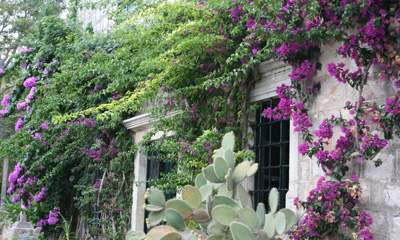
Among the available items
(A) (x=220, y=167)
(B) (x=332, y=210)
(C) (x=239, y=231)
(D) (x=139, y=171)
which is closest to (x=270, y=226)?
(C) (x=239, y=231)

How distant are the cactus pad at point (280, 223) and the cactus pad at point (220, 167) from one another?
0.50 m

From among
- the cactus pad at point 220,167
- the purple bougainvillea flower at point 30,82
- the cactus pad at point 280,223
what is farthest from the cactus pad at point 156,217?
the purple bougainvillea flower at point 30,82

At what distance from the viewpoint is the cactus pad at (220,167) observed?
286 centimetres

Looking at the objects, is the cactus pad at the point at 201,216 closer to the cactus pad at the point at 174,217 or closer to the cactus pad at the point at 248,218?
the cactus pad at the point at 174,217

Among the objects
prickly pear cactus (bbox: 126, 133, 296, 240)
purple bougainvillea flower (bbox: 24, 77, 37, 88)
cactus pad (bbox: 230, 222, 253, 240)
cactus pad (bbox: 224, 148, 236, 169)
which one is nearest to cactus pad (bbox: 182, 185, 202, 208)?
prickly pear cactus (bbox: 126, 133, 296, 240)

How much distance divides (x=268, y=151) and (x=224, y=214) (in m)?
2.73

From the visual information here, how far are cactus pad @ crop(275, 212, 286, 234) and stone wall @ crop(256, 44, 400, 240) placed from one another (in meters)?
1.55

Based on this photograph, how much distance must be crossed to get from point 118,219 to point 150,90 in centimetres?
288

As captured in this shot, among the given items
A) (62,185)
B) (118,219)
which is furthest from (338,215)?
(62,185)

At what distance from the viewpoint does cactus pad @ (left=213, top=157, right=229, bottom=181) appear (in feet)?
9.38

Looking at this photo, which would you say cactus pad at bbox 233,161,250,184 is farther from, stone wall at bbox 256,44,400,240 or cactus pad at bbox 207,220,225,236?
stone wall at bbox 256,44,400,240

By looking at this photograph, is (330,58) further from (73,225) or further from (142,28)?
(73,225)

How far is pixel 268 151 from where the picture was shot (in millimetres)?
5223

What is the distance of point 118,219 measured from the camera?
749 cm
